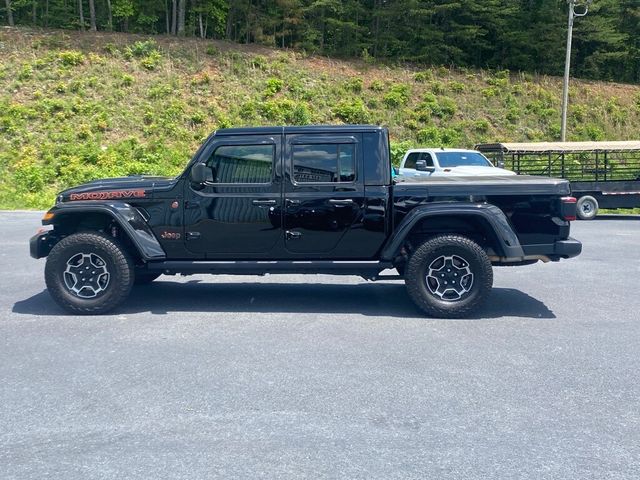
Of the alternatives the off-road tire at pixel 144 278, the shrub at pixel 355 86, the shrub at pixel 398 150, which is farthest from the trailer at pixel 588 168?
the shrub at pixel 355 86

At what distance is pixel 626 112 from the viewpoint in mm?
36875

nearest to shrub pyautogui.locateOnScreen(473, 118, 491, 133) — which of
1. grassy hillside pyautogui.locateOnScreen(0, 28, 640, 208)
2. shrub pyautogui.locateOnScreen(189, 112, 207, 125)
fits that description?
grassy hillside pyautogui.locateOnScreen(0, 28, 640, 208)

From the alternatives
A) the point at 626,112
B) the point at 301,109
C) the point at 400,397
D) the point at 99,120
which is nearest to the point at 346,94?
the point at 301,109

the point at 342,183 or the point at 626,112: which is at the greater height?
the point at 626,112

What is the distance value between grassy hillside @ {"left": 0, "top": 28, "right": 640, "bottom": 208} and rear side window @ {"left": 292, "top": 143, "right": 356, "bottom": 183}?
64.5 ft

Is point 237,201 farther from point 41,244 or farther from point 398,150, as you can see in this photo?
point 398,150

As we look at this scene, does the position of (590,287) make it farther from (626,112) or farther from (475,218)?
(626,112)

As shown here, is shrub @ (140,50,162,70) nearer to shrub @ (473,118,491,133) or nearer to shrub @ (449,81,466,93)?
shrub @ (449,81,466,93)

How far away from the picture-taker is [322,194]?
22.6 ft

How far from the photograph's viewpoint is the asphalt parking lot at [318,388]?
3.74 metres

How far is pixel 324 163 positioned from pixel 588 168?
594 inches

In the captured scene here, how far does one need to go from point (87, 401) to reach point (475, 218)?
→ 4220 millimetres

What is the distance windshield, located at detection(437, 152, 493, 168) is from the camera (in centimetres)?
1675

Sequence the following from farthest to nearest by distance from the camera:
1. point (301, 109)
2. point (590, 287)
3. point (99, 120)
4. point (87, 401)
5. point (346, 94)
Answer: point (346, 94)
point (301, 109)
point (99, 120)
point (590, 287)
point (87, 401)
